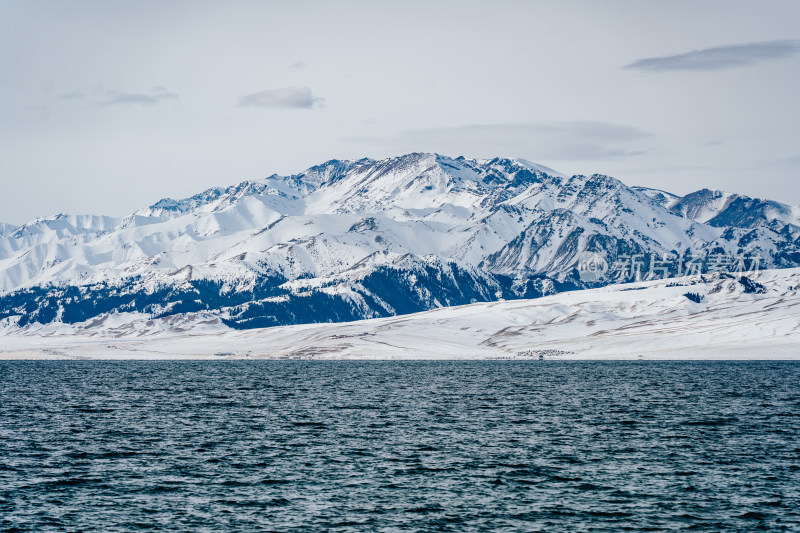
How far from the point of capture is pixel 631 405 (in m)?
146

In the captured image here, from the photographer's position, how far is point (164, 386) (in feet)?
639

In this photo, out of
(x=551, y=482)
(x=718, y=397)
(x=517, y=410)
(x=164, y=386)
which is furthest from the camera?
(x=164, y=386)

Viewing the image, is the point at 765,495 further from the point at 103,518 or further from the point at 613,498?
the point at 103,518

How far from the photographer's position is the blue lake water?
65312 millimetres

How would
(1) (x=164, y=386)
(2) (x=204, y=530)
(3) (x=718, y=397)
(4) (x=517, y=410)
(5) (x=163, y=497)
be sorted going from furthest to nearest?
(1) (x=164, y=386), (3) (x=718, y=397), (4) (x=517, y=410), (5) (x=163, y=497), (2) (x=204, y=530)

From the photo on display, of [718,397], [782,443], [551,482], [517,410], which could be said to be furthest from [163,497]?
[718,397]

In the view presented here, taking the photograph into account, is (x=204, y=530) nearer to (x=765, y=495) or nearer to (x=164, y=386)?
(x=765, y=495)

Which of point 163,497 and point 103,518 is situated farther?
point 163,497

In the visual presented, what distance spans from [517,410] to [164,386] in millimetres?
84570

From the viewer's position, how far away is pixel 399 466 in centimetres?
8606

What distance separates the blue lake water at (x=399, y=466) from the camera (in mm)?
65312

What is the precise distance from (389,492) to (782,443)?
152 feet

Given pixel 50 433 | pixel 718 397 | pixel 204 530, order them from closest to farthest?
pixel 204 530, pixel 50 433, pixel 718 397

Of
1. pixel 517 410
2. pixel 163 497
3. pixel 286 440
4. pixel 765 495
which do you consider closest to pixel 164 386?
pixel 517 410
